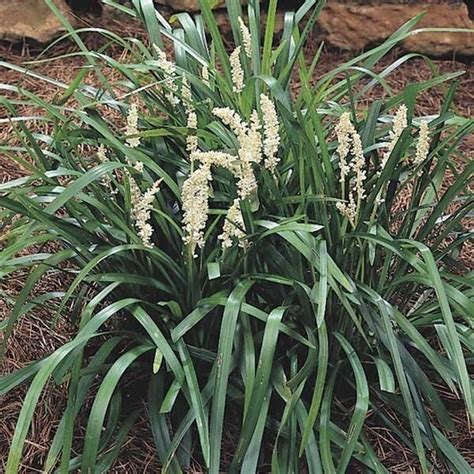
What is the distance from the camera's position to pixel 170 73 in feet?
6.62

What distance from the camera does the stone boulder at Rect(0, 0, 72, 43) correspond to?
11.3 ft

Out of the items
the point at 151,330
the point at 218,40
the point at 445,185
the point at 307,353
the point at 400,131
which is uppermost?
the point at 218,40

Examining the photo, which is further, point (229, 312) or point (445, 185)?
point (445, 185)

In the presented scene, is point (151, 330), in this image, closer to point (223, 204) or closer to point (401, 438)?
point (223, 204)

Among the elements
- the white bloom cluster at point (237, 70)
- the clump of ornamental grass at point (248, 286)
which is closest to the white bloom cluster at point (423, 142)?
the clump of ornamental grass at point (248, 286)

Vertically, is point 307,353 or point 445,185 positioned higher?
point 307,353

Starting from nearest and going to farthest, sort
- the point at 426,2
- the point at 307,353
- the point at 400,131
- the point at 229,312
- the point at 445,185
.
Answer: the point at 229,312, the point at 400,131, the point at 307,353, the point at 445,185, the point at 426,2

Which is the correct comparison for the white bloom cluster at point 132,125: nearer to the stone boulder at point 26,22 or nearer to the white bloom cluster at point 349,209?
the white bloom cluster at point 349,209

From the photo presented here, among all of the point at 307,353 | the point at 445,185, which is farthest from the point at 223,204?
the point at 445,185

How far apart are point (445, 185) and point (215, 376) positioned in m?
1.41

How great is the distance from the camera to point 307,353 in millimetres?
1988

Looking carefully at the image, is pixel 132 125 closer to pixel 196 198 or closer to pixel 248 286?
pixel 196 198

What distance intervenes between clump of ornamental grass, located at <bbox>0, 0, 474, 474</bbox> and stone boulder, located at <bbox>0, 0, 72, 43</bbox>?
139 centimetres

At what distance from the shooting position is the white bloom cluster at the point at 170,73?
2.02 meters
